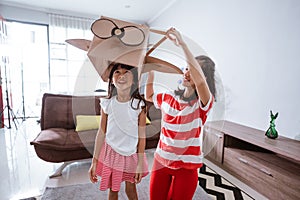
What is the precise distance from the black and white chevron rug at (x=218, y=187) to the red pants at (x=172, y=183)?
823mm

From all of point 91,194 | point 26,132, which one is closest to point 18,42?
point 26,132

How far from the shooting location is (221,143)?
5.68 feet

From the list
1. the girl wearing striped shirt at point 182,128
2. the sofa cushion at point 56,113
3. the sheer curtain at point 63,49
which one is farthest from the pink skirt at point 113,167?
the sheer curtain at point 63,49

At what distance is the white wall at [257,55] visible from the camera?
1490mm

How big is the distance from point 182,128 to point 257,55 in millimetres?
1448

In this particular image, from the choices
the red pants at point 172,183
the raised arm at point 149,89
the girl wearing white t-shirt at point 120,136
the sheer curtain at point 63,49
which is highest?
the sheer curtain at point 63,49

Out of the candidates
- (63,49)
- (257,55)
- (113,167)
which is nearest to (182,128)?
(113,167)

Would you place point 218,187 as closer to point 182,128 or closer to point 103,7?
point 182,128

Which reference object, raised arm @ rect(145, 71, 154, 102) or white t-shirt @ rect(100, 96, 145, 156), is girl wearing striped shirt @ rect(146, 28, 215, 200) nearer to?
raised arm @ rect(145, 71, 154, 102)

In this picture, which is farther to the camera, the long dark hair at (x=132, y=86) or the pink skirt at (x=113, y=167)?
the pink skirt at (x=113, y=167)

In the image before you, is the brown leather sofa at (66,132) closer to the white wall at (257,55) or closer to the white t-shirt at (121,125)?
the white t-shirt at (121,125)

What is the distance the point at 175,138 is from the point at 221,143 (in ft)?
3.79

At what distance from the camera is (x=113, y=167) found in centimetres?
78

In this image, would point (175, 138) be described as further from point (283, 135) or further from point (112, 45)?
A: point (283, 135)
